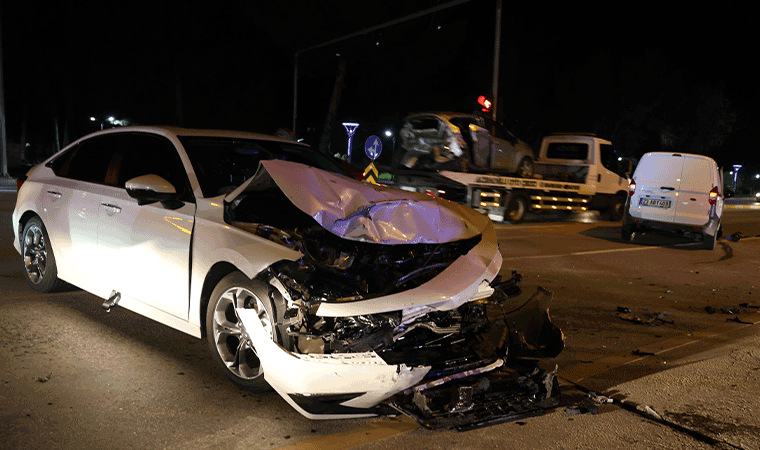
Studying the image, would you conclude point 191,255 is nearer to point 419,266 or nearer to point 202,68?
point 419,266

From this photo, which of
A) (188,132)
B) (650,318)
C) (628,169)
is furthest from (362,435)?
(628,169)

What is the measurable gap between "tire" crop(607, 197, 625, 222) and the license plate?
6096 mm

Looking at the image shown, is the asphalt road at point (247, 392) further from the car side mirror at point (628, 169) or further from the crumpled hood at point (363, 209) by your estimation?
the car side mirror at point (628, 169)

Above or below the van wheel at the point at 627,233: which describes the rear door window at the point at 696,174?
above

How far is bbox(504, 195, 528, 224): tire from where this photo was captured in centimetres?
1665

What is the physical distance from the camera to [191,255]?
4.34 m

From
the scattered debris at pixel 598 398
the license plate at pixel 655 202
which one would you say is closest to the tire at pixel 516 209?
the license plate at pixel 655 202

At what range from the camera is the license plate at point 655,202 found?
1303 cm

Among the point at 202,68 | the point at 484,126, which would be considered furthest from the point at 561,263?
the point at 202,68

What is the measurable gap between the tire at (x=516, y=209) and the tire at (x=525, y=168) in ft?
2.12

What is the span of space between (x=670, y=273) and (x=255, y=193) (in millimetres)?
7452

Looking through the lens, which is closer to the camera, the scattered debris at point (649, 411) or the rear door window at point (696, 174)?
the scattered debris at point (649, 411)

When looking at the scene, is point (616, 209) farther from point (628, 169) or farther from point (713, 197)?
point (713, 197)

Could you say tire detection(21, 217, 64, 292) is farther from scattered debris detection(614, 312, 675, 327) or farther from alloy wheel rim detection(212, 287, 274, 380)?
scattered debris detection(614, 312, 675, 327)
